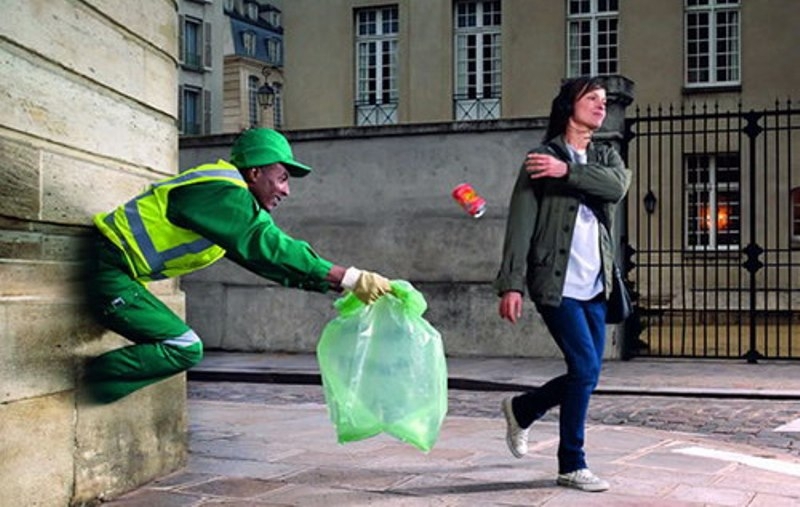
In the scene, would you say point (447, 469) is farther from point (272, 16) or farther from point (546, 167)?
point (272, 16)

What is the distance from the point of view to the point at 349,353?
471 cm

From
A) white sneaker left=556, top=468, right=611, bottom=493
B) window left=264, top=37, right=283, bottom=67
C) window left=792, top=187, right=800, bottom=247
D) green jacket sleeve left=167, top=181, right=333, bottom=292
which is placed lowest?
white sneaker left=556, top=468, right=611, bottom=493

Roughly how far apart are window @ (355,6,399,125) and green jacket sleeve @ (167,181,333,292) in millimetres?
22725

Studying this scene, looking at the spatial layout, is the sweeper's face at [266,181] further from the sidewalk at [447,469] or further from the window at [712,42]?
the window at [712,42]

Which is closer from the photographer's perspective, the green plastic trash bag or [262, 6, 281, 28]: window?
the green plastic trash bag

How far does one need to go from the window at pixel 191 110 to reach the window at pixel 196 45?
94 centimetres

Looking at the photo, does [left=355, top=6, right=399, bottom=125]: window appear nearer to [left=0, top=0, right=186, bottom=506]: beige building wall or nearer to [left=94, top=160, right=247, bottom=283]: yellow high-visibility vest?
[left=0, top=0, right=186, bottom=506]: beige building wall

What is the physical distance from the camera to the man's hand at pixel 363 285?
4.34 m

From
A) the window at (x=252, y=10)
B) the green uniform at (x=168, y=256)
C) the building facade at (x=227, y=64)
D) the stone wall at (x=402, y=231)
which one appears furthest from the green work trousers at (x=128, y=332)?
the window at (x=252, y=10)

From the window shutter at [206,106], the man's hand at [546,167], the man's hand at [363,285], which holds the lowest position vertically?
the man's hand at [363,285]

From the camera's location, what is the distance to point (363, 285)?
4352 millimetres

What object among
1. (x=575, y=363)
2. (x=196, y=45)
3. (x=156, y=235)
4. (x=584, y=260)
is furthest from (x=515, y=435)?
(x=196, y=45)

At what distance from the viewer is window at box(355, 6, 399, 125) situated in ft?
88.5

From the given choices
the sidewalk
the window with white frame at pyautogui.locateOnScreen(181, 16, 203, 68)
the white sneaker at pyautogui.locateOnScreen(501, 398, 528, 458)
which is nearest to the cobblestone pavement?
the sidewalk
